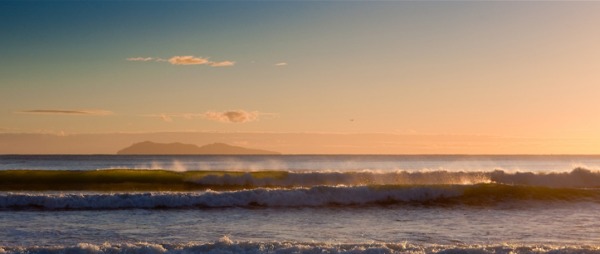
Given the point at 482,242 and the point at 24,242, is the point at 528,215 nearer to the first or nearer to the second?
the point at 482,242

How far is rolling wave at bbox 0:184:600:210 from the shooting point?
73.8ft

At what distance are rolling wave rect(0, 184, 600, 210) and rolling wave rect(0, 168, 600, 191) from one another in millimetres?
8176

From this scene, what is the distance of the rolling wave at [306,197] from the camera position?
22.5 m

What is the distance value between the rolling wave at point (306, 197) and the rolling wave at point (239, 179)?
26.8ft

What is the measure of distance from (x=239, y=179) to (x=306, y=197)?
12.0 m

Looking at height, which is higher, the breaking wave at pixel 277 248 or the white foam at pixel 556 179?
the white foam at pixel 556 179

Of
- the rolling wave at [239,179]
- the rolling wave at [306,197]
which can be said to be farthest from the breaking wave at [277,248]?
the rolling wave at [239,179]

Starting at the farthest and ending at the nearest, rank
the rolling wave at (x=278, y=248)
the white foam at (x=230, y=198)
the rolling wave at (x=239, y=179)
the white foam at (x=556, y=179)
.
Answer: the white foam at (x=556, y=179) → the rolling wave at (x=239, y=179) → the white foam at (x=230, y=198) → the rolling wave at (x=278, y=248)

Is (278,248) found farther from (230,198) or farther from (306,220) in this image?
(230,198)

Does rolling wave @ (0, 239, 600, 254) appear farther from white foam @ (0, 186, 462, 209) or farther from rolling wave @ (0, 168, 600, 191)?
rolling wave @ (0, 168, 600, 191)

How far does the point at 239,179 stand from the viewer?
3566 centimetres

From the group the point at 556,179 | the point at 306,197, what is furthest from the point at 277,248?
the point at 556,179

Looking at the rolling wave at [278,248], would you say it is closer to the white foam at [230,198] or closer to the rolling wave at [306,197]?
the rolling wave at [306,197]

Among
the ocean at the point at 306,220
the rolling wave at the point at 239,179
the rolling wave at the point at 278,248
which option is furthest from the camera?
the rolling wave at the point at 239,179
